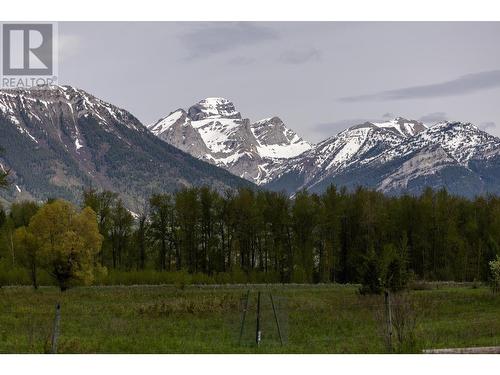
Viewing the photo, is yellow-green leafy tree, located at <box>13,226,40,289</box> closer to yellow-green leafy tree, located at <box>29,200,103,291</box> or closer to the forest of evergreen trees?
yellow-green leafy tree, located at <box>29,200,103,291</box>

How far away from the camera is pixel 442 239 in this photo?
96.8 m

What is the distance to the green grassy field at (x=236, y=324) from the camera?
1083 inches

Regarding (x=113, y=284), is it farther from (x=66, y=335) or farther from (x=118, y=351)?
(x=118, y=351)

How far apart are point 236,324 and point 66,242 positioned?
33764mm

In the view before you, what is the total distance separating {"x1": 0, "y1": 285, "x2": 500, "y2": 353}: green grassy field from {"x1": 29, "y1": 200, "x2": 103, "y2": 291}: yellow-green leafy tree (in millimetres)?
7658

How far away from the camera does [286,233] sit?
9656cm

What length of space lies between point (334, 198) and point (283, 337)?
224 feet

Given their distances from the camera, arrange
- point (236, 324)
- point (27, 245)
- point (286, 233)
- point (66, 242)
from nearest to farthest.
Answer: point (236, 324)
point (66, 242)
point (27, 245)
point (286, 233)

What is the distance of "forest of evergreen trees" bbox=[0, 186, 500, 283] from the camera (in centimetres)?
9344

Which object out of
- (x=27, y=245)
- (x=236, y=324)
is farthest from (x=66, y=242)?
(x=236, y=324)

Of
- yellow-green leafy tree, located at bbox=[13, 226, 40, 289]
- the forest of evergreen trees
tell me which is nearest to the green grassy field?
yellow-green leafy tree, located at bbox=[13, 226, 40, 289]

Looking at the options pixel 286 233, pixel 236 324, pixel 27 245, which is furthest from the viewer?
pixel 286 233

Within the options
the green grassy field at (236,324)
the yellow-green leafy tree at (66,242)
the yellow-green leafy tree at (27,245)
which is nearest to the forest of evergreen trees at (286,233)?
the yellow-green leafy tree at (27,245)

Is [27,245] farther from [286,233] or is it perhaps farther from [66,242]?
[286,233]
